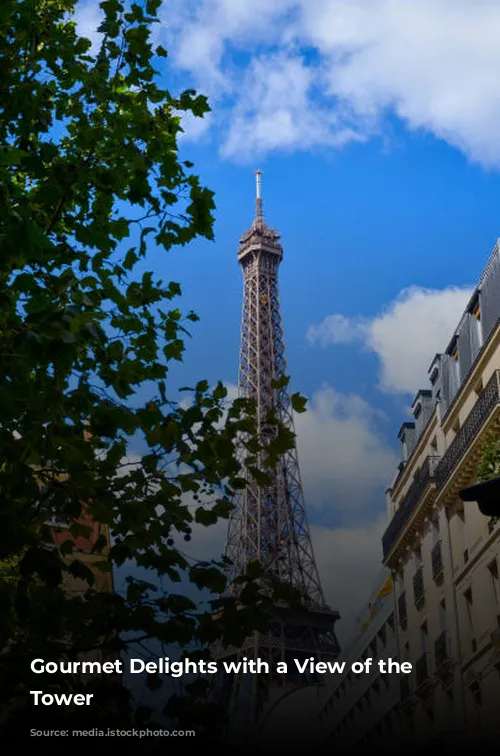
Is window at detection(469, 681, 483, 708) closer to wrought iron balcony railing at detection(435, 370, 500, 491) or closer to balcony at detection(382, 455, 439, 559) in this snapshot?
wrought iron balcony railing at detection(435, 370, 500, 491)

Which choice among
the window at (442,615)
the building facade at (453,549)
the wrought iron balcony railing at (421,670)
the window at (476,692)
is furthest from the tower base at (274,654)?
the window at (476,692)

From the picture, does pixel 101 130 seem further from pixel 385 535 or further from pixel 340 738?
pixel 340 738

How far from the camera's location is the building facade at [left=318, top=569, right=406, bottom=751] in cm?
4078

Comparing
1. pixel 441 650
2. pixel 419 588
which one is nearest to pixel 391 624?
pixel 419 588

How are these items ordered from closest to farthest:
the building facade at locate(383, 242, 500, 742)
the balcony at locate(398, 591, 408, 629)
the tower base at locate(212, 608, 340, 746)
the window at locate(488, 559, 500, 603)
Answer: the window at locate(488, 559, 500, 603) → the building facade at locate(383, 242, 500, 742) → the balcony at locate(398, 591, 408, 629) → the tower base at locate(212, 608, 340, 746)

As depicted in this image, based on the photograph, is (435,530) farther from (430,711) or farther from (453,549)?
(430,711)

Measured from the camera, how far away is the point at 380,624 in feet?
152

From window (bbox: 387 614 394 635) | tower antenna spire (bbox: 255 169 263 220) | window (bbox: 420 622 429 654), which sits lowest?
window (bbox: 420 622 429 654)

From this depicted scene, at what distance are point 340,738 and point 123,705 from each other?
4484 cm

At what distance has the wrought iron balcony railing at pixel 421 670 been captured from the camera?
35.5 metres

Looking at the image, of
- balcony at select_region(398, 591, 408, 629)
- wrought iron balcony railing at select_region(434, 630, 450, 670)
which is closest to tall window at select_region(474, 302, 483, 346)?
wrought iron balcony railing at select_region(434, 630, 450, 670)

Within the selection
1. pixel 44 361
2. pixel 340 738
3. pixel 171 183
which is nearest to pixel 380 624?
pixel 340 738

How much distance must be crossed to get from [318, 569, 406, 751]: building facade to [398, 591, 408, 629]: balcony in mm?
894

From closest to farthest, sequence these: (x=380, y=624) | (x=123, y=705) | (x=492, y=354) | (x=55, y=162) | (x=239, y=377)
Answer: (x=123, y=705), (x=55, y=162), (x=492, y=354), (x=380, y=624), (x=239, y=377)
